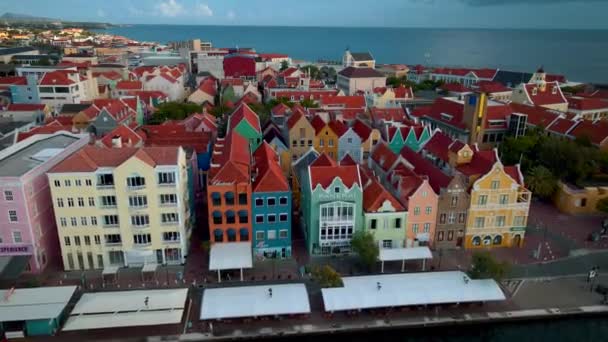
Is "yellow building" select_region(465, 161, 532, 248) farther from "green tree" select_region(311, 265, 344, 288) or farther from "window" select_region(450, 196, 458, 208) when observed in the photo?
"green tree" select_region(311, 265, 344, 288)

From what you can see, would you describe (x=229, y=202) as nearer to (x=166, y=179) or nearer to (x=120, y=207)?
(x=166, y=179)

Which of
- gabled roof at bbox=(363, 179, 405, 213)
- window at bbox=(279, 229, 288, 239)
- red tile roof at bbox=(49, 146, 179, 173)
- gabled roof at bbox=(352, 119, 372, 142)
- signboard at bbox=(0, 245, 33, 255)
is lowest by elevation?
window at bbox=(279, 229, 288, 239)

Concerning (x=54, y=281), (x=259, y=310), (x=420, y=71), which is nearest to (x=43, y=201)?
(x=54, y=281)

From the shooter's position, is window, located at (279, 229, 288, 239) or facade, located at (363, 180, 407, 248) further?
window, located at (279, 229, 288, 239)

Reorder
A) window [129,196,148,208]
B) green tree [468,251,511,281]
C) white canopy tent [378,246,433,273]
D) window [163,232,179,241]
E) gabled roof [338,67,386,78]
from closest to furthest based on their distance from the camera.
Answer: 1. green tree [468,251,511,281]
2. window [129,196,148,208]
3. white canopy tent [378,246,433,273]
4. window [163,232,179,241]
5. gabled roof [338,67,386,78]

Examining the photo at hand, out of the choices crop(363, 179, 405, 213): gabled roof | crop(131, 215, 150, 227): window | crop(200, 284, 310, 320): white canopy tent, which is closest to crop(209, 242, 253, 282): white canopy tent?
crop(200, 284, 310, 320): white canopy tent

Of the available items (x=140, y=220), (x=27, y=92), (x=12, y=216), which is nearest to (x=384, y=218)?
(x=140, y=220)

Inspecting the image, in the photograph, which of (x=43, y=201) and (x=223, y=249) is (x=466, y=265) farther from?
(x=43, y=201)
